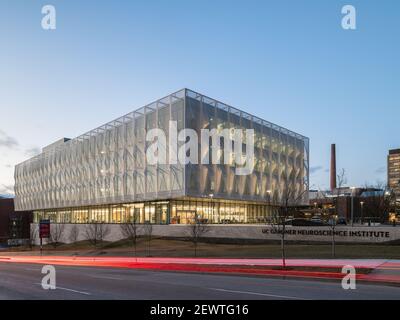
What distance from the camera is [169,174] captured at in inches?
2613

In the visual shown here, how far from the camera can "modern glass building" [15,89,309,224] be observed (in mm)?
66812

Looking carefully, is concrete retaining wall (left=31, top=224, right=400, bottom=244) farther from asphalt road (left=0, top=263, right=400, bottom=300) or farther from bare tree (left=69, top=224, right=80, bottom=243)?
bare tree (left=69, top=224, right=80, bottom=243)

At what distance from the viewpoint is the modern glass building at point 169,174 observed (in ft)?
219

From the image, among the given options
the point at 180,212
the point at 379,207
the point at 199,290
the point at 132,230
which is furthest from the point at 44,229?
the point at 379,207

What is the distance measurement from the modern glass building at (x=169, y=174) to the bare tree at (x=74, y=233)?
3.96 metres

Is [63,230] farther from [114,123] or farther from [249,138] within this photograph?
[249,138]

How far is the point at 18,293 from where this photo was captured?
16953mm

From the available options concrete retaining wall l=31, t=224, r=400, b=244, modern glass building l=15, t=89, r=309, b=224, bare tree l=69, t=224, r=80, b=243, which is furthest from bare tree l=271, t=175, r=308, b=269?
bare tree l=69, t=224, r=80, b=243

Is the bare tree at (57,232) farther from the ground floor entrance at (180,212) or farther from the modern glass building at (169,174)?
the modern glass building at (169,174)

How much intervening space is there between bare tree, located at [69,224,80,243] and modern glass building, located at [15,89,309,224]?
3964mm

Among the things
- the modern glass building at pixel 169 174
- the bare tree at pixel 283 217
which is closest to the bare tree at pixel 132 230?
the modern glass building at pixel 169 174

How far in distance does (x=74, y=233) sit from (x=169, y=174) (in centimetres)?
2760

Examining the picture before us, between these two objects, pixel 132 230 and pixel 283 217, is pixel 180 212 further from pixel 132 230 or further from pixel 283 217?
pixel 283 217

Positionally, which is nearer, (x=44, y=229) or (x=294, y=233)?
(x=294, y=233)
